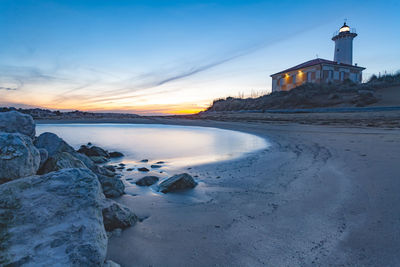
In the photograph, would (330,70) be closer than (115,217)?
No

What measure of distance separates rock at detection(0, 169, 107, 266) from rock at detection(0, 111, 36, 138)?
2.29 m

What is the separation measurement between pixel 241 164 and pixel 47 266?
12.1ft

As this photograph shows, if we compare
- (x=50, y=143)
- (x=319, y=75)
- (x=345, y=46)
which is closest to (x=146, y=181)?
(x=50, y=143)

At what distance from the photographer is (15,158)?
1.72m

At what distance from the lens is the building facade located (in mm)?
30766

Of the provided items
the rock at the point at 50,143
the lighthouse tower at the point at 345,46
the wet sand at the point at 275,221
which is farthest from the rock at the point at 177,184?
the lighthouse tower at the point at 345,46

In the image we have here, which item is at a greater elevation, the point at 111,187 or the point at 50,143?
the point at 50,143

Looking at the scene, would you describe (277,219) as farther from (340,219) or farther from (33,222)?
(33,222)

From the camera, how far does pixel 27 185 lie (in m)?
1.40

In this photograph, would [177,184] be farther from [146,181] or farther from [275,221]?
[275,221]

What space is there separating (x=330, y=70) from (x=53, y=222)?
37481 mm

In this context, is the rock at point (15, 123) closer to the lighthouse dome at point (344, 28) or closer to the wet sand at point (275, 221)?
the wet sand at point (275, 221)

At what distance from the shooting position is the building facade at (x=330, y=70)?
1211 inches

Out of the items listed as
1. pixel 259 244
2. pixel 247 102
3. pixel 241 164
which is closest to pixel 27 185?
pixel 259 244
